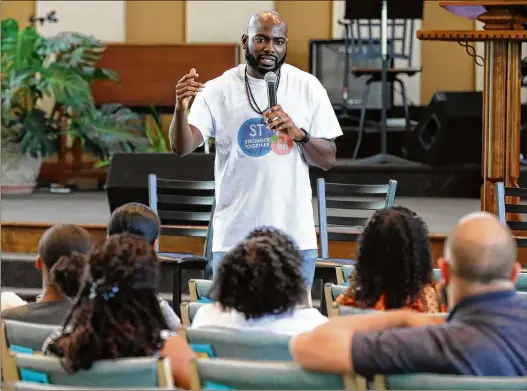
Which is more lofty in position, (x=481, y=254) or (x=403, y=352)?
(x=481, y=254)

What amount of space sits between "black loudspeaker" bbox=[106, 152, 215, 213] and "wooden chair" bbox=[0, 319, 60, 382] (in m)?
3.94

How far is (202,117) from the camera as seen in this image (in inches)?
145

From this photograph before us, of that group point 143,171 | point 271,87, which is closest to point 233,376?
point 271,87

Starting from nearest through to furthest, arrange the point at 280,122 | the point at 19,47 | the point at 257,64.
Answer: the point at 280,122, the point at 257,64, the point at 19,47

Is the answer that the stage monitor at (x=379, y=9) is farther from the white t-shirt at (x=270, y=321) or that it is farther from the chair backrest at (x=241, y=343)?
the chair backrest at (x=241, y=343)

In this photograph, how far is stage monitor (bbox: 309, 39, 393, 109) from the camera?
985 cm

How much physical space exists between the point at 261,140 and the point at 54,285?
1102 millimetres

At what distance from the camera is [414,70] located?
8516mm

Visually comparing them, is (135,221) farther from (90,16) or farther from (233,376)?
(90,16)

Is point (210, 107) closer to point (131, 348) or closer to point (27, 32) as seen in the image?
point (131, 348)

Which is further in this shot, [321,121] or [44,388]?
[321,121]

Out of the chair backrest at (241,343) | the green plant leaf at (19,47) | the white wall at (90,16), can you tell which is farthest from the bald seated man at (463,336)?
the white wall at (90,16)

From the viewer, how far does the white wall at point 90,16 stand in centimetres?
1075

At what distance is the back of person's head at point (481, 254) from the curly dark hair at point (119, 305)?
0.66 meters
